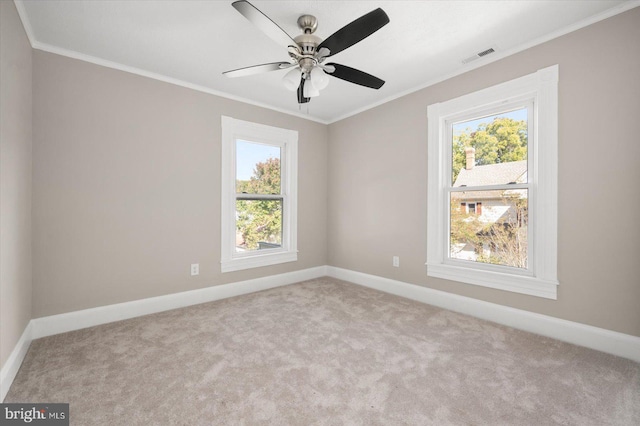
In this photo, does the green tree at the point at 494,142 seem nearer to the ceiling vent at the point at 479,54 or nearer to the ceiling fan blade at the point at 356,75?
the ceiling vent at the point at 479,54

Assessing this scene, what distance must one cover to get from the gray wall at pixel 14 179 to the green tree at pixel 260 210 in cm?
199

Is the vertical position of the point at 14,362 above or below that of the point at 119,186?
below

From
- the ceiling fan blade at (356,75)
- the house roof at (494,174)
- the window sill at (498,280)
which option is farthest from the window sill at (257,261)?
the ceiling fan blade at (356,75)

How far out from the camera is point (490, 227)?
296 cm

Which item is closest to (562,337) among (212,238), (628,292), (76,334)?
(628,292)

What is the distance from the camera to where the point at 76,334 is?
2562mm

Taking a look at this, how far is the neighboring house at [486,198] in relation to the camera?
9.09 feet

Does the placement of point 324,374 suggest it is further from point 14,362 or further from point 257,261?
point 257,261

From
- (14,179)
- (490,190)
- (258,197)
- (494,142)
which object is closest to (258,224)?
(258,197)

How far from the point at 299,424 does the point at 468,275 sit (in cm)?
229

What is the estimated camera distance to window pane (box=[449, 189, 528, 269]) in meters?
2.75

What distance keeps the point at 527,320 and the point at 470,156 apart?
5.46 feet

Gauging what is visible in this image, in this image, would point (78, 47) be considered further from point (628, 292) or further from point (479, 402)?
point (628, 292)

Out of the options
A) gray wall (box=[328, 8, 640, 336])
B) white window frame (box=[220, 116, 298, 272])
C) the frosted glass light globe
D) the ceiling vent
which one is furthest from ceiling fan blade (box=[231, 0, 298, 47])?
gray wall (box=[328, 8, 640, 336])
